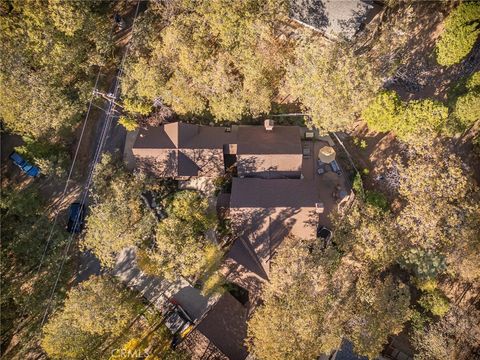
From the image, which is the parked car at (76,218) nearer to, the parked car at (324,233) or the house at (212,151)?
the house at (212,151)

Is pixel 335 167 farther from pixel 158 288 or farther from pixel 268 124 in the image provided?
pixel 158 288

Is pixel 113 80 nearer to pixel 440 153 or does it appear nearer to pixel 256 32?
pixel 256 32

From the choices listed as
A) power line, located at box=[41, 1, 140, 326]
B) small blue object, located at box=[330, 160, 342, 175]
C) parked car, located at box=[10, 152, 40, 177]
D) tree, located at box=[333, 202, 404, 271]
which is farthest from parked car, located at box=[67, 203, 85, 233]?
small blue object, located at box=[330, 160, 342, 175]

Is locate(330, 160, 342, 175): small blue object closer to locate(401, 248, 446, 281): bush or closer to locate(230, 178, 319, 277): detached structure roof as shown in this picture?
locate(230, 178, 319, 277): detached structure roof

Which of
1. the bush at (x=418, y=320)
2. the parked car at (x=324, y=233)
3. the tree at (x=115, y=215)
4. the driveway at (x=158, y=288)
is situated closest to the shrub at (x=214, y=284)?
the driveway at (x=158, y=288)

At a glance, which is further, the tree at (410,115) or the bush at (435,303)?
the bush at (435,303)

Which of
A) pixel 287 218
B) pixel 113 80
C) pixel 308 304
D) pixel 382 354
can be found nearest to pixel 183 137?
pixel 113 80
